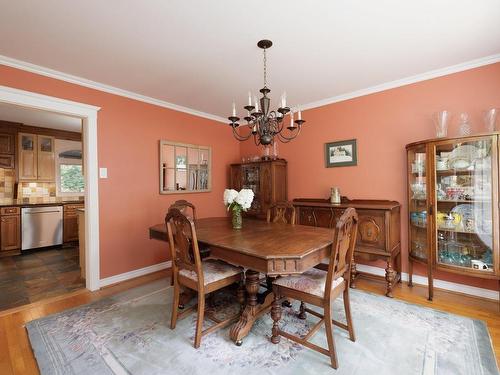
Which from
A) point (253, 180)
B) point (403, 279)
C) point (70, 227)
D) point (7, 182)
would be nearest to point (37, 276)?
point (70, 227)

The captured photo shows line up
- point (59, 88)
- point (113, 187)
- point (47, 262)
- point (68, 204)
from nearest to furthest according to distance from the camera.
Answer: point (59, 88), point (113, 187), point (47, 262), point (68, 204)

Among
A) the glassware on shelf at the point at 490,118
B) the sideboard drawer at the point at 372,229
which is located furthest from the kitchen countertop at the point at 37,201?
the glassware on shelf at the point at 490,118

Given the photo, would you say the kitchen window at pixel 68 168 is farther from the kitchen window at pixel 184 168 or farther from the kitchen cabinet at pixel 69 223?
the kitchen window at pixel 184 168

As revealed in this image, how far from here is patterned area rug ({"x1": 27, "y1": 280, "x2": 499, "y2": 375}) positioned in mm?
1635

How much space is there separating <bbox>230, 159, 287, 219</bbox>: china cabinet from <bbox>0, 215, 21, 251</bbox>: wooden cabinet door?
3.99 m

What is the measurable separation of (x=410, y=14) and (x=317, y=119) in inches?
74.7

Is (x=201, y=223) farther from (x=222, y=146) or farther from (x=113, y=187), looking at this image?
(x=222, y=146)

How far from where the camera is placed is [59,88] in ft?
8.93

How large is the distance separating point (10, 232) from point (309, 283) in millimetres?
5268

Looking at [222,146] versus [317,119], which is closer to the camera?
[317,119]

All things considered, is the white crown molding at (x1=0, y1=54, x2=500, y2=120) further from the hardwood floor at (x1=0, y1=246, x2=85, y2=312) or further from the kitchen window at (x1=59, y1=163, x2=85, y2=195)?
the kitchen window at (x1=59, y1=163, x2=85, y2=195)

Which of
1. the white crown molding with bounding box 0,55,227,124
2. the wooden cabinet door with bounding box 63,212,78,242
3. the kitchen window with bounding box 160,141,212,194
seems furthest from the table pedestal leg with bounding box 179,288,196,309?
the wooden cabinet door with bounding box 63,212,78,242

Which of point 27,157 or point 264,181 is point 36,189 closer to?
point 27,157

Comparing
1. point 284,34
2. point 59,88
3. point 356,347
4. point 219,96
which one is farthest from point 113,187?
point 356,347
